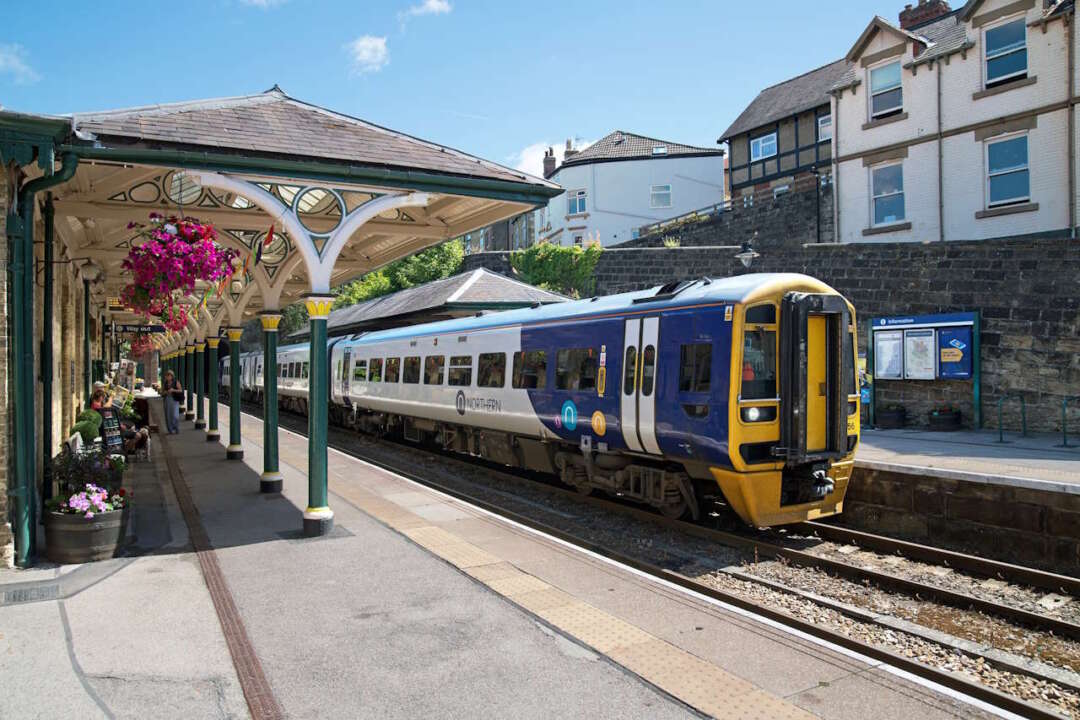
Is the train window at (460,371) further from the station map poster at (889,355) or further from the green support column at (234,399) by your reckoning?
the station map poster at (889,355)

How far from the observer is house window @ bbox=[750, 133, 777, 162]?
31406 mm

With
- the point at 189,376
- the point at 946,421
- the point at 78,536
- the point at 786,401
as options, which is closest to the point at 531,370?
the point at 786,401

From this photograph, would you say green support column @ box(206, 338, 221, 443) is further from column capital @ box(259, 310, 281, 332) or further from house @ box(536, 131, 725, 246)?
house @ box(536, 131, 725, 246)

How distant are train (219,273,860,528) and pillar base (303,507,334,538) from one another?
11.4ft

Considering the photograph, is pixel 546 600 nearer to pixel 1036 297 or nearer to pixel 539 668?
pixel 539 668

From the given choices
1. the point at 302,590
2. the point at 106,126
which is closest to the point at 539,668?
the point at 302,590

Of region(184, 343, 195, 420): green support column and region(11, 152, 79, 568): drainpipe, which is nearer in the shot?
region(11, 152, 79, 568): drainpipe

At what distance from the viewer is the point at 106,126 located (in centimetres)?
738

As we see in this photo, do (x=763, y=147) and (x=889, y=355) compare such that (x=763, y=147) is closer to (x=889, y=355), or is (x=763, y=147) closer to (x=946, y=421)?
(x=889, y=355)

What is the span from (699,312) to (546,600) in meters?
3.67

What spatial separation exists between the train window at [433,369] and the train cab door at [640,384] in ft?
19.9


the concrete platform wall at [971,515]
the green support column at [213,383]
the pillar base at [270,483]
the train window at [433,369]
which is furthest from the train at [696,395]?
the green support column at [213,383]

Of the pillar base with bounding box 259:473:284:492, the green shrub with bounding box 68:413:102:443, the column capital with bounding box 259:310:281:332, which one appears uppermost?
the column capital with bounding box 259:310:281:332

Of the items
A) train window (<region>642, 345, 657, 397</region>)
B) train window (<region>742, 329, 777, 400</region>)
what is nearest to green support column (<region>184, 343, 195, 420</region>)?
train window (<region>642, 345, 657, 397</region>)
